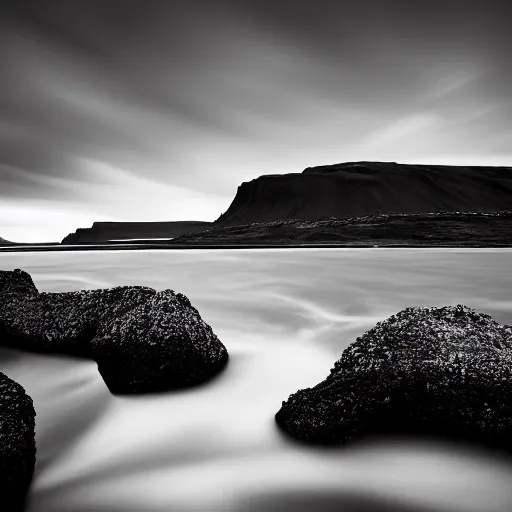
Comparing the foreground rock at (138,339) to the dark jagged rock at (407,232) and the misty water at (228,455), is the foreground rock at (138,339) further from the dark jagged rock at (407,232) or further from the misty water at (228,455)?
the dark jagged rock at (407,232)

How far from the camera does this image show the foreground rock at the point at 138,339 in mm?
2168

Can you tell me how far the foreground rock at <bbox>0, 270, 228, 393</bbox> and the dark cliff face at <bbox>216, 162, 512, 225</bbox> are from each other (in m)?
89.6

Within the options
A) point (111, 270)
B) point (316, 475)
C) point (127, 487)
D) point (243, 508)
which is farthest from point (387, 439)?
point (111, 270)

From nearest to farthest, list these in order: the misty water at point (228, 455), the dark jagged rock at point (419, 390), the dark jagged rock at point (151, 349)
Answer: the misty water at point (228, 455) → the dark jagged rock at point (419, 390) → the dark jagged rock at point (151, 349)

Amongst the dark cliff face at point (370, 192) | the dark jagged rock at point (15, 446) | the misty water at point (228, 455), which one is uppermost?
the dark cliff face at point (370, 192)

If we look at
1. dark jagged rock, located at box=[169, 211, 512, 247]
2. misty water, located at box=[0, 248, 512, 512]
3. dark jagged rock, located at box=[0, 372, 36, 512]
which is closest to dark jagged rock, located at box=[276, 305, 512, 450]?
misty water, located at box=[0, 248, 512, 512]

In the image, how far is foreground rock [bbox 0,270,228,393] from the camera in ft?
7.11

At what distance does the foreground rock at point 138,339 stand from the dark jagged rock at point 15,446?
0.68 metres

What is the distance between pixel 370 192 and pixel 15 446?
336 ft

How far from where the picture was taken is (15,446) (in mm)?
1346

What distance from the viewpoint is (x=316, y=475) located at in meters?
1.52

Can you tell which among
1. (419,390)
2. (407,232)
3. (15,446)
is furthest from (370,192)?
(15,446)

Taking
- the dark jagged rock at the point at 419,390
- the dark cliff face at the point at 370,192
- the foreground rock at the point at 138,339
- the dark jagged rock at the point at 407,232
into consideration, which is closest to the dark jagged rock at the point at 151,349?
the foreground rock at the point at 138,339

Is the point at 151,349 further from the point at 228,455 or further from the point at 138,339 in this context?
the point at 228,455
